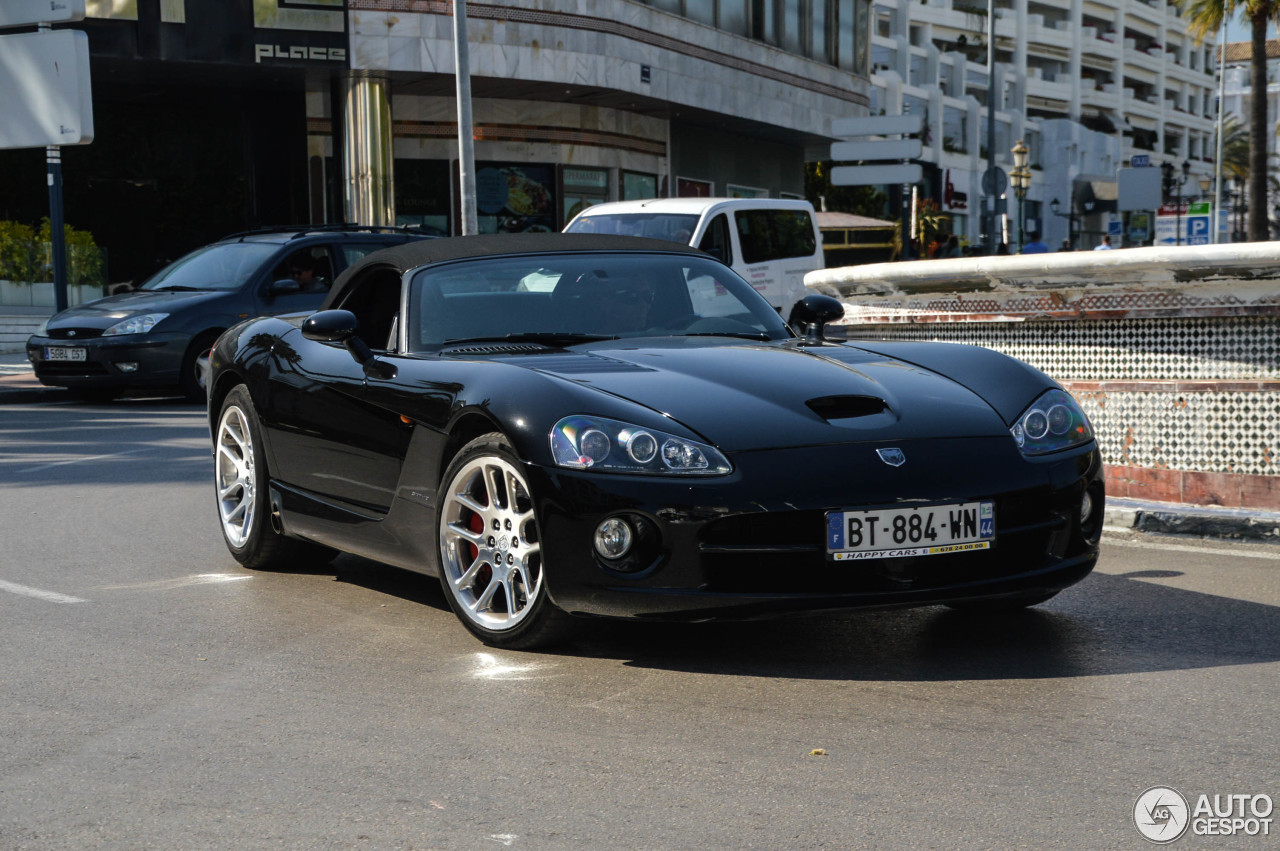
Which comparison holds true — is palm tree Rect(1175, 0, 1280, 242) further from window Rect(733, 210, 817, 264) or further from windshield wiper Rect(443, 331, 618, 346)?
windshield wiper Rect(443, 331, 618, 346)

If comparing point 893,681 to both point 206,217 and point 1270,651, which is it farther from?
point 206,217

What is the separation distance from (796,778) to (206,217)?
29.4 metres

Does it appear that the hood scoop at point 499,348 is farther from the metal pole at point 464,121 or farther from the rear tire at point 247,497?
the metal pole at point 464,121

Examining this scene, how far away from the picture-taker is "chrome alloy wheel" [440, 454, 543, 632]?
16.3 ft

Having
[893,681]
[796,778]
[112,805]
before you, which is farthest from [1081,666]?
[112,805]

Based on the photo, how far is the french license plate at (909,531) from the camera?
462 cm

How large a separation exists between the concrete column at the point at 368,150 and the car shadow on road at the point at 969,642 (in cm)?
2549

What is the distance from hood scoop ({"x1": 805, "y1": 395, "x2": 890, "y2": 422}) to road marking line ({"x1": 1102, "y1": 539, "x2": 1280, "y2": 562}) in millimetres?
2630

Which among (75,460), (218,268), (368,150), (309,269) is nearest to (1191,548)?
(75,460)

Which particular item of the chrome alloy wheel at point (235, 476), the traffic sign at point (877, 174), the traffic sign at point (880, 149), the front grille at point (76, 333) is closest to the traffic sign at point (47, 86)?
the front grille at point (76, 333)

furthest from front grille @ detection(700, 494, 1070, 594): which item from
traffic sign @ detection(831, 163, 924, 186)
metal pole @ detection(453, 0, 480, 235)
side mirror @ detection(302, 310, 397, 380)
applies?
traffic sign @ detection(831, 163, 924, 186)

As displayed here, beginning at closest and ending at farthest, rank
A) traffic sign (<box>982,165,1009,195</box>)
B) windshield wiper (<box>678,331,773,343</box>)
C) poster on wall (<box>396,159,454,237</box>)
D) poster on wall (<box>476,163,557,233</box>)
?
windshield wiper (<box>678,331,773,343</box>) < poster on wall (<box>396,159,454,237</box>) < traffic sign (<box>982,165,1009,195</box>) < poster on wall (<box>476,163,557,233</box>)

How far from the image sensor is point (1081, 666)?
15.8ft

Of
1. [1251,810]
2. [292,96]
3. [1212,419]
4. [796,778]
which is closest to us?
[1251,810]
